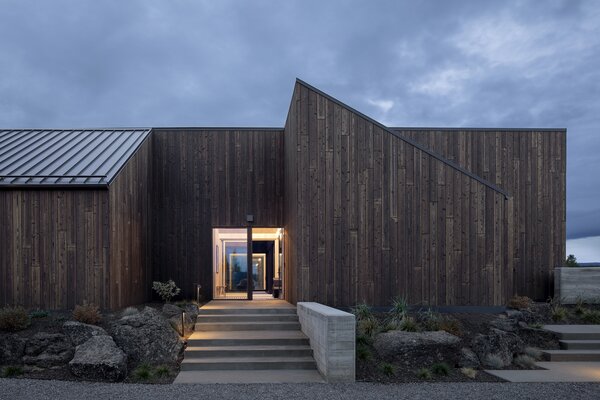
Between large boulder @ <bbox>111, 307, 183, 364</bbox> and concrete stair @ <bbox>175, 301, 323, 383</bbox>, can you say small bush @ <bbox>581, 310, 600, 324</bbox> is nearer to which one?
concrete stair @ <bbox>175, 301, 323, 383</bbox>

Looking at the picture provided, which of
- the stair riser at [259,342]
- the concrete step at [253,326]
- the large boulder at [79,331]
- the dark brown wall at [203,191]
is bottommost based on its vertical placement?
the stair riser at [259,342]

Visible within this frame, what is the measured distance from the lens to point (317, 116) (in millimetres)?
11156

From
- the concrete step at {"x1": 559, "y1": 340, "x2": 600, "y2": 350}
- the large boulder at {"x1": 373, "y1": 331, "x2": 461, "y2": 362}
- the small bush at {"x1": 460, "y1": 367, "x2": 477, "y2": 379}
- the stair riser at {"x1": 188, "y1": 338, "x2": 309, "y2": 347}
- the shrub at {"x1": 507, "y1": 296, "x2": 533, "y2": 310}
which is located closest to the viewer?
the small bush at {"x1": 460, "y1": 367, "x2": 477, "y2": 379}

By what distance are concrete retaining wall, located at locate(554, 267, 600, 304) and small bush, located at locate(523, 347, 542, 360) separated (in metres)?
4.82

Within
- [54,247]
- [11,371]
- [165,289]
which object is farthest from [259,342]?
[54,247]

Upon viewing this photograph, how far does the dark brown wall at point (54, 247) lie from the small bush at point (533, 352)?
9.03m

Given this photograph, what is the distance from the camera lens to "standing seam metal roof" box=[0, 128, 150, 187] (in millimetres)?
11125

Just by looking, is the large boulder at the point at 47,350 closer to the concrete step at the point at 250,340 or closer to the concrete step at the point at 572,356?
the concrete step at the point at 250,340

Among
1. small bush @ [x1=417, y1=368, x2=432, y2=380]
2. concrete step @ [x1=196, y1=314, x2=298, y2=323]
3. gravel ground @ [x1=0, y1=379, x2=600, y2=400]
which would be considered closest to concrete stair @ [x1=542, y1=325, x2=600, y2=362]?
gravel ground @ [x1=0, y1=379, x2=600, y2=400]

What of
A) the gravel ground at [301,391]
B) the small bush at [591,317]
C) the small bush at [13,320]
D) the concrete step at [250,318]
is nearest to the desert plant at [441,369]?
the gravel ground at [301,391]

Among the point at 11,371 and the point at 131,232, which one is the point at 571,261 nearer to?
the point at 131,232

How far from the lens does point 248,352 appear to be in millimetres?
9008

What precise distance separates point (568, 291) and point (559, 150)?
4578 mm

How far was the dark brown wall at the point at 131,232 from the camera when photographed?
11094mm
